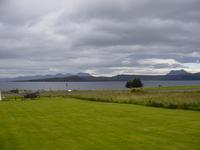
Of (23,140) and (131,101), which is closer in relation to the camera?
(23,140)

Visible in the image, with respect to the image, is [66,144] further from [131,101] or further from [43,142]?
[131,101]

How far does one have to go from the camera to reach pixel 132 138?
14.0m

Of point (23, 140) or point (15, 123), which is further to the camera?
point (15, 123)

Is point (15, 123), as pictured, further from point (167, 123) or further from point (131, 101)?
point (131, 101)

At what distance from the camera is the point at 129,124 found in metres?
Answer: 18.2

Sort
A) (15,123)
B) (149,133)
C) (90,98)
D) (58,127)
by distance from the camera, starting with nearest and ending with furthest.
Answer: (149,133) → (58,127) → (15,123) → (90,98)

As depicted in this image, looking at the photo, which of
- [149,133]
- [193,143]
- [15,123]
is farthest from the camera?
[15,123]

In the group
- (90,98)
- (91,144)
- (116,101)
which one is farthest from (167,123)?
(90,98)

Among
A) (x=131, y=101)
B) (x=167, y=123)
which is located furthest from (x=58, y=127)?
(x=131, y=101)

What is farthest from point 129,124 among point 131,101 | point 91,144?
point 131,101

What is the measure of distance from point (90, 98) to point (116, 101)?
248 inches

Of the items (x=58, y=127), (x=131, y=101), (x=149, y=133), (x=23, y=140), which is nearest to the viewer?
(x=23, y=140)

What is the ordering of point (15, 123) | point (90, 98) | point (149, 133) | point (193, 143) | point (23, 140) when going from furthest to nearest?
point (90, 98)
point (15, 123)
point (149, 133)
point (23, 140)
point (193, 143)

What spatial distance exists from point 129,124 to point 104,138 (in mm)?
4335
